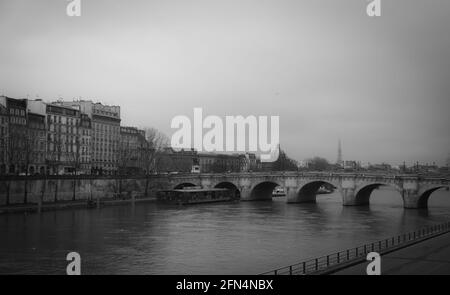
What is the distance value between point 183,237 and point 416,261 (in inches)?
808

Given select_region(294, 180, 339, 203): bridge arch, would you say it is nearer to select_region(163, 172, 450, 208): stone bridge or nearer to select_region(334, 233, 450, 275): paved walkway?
select_region(163, 172, 450, 208): stone bridge

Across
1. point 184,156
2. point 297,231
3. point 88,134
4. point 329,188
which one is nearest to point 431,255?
point 297,231

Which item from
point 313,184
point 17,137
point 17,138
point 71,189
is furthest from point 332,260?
point 313,184

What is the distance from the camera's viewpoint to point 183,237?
41500 mm

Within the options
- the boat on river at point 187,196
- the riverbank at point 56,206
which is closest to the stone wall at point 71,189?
the riverbank at point 56,206

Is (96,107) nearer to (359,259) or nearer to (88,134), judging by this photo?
(88,134)

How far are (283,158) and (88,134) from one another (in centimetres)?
6447

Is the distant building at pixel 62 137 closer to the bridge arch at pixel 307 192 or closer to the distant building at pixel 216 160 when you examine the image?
the bridge arch at pixel 307 192

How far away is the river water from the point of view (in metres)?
30.2

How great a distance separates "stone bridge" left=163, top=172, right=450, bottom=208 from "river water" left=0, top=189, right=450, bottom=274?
13.2ft

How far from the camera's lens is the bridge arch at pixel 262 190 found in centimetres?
8925

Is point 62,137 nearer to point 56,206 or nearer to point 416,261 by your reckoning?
point 56,206
